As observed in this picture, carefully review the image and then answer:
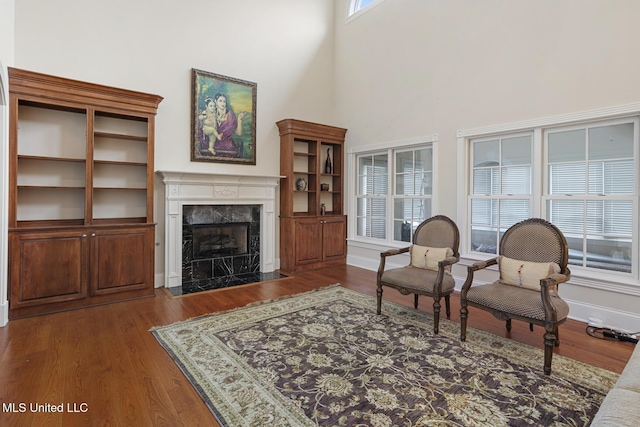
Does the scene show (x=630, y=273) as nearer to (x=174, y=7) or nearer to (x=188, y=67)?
(x=188, y=67)

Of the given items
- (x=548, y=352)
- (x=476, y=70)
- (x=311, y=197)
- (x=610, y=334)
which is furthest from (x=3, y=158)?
(x=610, y=334)

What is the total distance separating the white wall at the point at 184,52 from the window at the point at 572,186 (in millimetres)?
3165

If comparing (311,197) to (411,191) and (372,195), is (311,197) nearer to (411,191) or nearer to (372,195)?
(372,195)

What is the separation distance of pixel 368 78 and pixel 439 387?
15.9ft

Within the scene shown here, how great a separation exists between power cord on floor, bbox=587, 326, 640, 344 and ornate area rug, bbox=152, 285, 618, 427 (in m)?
0.79

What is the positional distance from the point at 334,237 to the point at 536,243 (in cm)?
338

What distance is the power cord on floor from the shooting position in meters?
2.78

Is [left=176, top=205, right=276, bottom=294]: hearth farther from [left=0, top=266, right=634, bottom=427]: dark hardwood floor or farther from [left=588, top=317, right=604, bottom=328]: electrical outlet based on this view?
[left=588, top=317, right=604, bottom=328]: electrical outlet

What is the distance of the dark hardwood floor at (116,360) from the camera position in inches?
71.9

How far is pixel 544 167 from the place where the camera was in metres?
3.60

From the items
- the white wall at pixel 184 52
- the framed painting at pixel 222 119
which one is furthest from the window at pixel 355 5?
the framed painting at pixel 222 119

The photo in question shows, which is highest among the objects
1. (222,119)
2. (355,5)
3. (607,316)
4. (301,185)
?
(355,5)

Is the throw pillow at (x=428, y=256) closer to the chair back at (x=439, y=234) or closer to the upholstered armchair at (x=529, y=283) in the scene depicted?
the chair back at (x=439, y=234)

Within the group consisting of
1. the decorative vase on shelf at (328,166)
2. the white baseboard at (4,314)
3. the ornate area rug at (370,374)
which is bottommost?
the ornate area rug at (370,374)
